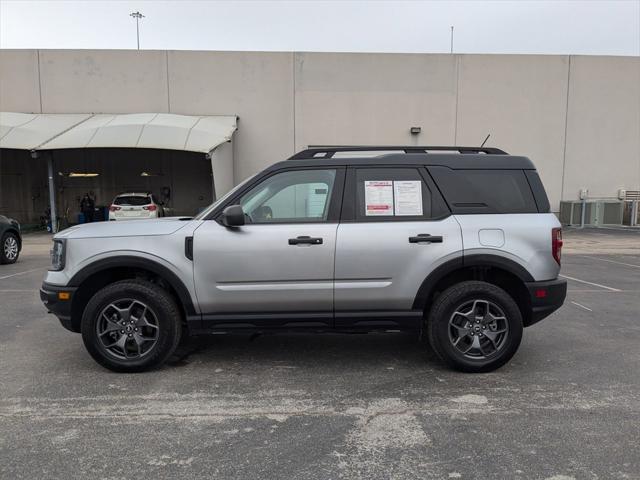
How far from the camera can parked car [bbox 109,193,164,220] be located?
17344 millimetres

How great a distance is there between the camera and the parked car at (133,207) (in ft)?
56.9

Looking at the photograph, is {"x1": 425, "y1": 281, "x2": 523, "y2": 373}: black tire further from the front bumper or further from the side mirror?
the front bumper

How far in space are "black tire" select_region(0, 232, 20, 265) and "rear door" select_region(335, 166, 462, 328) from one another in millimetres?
10060

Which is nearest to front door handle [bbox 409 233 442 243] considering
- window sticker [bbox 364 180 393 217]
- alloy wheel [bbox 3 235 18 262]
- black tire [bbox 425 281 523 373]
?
window sticker [bbox 364 180 393 217]

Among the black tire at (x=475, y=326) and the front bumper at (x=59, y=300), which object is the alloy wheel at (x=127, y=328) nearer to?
the front bumper at (x=59, y=300)

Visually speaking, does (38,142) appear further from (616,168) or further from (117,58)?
(616,168)

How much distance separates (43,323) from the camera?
619cm

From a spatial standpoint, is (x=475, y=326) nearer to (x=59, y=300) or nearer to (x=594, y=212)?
(x=59, y=300)

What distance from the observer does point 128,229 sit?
440cm

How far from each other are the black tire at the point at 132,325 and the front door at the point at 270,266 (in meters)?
0.34

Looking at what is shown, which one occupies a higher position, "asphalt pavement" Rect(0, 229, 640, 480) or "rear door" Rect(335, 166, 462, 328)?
"rear door" Rect(335, 166, 462, 328)

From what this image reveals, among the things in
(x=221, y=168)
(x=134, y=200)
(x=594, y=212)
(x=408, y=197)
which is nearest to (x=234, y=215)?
(x=408, y=197)

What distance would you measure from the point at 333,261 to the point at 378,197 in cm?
72

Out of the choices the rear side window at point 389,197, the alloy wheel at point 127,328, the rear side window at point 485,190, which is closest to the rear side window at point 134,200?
the alloy wheel at point 127,328
